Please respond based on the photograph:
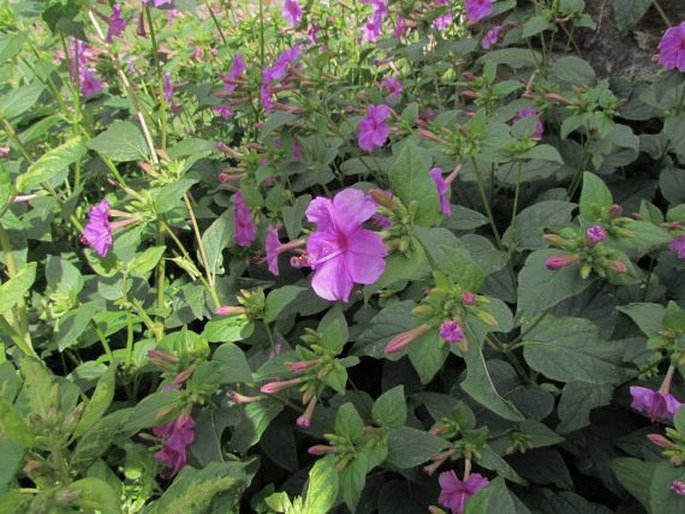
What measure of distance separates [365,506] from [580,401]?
587 mm

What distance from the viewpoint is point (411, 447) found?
50.0 inches

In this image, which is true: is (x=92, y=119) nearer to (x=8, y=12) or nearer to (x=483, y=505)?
(x=8, y=12)

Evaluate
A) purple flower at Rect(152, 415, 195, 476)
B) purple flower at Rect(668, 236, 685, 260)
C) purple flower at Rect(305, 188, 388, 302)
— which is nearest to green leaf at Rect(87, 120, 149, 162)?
purple flower at Rect(152, 415, 195, 476)

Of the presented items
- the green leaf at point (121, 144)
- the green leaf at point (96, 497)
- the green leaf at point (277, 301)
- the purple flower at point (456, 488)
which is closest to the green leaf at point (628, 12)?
the green leaf at point (277, 301)

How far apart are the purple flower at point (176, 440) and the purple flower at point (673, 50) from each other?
159cm

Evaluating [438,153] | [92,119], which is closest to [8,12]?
[92,119]

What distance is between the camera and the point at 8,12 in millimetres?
2145

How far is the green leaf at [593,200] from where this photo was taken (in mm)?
1306

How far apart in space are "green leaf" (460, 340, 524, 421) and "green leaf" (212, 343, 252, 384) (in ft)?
1.56


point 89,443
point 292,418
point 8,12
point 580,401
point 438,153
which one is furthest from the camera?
point 8,12

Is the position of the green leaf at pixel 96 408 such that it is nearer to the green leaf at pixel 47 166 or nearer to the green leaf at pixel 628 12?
the green leaf at pixel 47 166

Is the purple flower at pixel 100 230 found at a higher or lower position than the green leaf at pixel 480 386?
higher

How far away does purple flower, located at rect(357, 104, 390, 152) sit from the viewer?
2008mm

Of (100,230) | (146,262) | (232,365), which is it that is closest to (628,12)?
(232,365)
